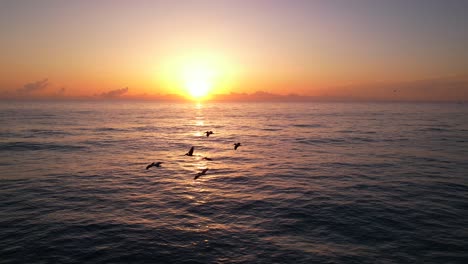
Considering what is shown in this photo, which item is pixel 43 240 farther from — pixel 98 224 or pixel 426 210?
pixel 426 210

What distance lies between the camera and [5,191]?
2700 cm

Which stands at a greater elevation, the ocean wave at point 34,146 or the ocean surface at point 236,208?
the ocean wave at point 34,146

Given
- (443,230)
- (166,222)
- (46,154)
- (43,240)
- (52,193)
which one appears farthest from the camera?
(46,154)

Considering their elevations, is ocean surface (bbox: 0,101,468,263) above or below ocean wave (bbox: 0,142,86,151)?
below

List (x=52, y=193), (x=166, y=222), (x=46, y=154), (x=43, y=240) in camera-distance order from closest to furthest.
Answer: (x=43, y=240), (x=166, y=222), (x=52, y=193), (x=46, y=154)

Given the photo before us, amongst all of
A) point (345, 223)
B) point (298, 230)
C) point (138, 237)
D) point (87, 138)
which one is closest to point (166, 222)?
point (138, 237)

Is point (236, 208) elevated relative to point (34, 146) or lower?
lower

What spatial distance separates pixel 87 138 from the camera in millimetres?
61938

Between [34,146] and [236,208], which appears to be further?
[34,146]

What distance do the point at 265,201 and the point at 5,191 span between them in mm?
22899

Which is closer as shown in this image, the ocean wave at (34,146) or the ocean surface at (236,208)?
the ocean surface at (236,208)

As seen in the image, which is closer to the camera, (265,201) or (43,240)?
(43,240)

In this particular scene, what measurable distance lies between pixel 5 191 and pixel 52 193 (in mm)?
4349

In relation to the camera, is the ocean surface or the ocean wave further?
the ocean wave
